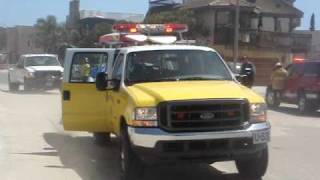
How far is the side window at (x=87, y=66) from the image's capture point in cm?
1130

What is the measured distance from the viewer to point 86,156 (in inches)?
448

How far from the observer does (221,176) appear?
934 centimetres

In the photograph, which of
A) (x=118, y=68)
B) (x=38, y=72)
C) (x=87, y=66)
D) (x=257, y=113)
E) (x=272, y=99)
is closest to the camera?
(x=257, y=113)

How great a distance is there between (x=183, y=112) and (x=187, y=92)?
324 mm

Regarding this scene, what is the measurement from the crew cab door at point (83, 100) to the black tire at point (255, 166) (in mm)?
2579

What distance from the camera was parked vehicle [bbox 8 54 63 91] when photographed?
29969 millimetres

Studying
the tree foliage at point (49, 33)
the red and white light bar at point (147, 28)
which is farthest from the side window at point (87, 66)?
the tree foliage at point (49, 33)

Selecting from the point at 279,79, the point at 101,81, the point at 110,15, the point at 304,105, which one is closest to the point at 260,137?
the point at 101,81

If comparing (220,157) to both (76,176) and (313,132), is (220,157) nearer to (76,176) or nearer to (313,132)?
(76,176)

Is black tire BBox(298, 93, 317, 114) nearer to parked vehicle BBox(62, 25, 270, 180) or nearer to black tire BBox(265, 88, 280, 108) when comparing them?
black tire BBox(265, 88, 280, 108)

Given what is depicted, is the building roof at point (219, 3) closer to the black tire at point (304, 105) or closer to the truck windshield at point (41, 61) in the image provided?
the truck windshield at point (41, 61)

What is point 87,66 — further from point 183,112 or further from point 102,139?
point 183,112

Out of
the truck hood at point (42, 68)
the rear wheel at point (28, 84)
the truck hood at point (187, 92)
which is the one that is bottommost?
the rear wheel at point (28, 84)

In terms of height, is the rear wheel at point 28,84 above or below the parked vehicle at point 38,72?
below
